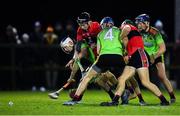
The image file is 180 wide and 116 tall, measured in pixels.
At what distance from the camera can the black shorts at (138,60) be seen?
16781 millimetres

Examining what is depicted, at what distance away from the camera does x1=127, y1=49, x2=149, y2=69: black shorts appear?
661 inches

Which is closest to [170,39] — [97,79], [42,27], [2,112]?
[42,27]

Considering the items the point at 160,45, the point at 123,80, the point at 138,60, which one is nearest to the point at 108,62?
the point at 123,80

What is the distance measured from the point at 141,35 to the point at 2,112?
149 inches

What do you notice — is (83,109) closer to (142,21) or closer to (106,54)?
(106,54)

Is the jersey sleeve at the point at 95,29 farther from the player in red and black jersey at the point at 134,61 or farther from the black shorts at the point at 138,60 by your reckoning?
the black shorts at the point at 138,60

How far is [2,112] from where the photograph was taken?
608 inches

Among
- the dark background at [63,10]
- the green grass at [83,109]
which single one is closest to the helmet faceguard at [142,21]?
the green grass at [83,109]

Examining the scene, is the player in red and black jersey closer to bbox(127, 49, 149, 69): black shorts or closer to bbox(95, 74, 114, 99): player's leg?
bbox(127, 49, 149, 69): black shorts

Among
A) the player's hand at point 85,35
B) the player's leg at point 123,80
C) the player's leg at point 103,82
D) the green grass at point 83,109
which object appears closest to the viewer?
the green grass at point 83,109

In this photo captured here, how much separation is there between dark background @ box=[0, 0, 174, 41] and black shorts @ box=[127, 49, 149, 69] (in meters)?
12.3

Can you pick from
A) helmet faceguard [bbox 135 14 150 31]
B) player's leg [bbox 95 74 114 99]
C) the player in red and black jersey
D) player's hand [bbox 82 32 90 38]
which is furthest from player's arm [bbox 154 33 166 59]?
player's hand [bbox 82 32 90 38]

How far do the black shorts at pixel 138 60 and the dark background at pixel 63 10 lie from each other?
1230cm

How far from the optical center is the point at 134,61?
55.2ft
